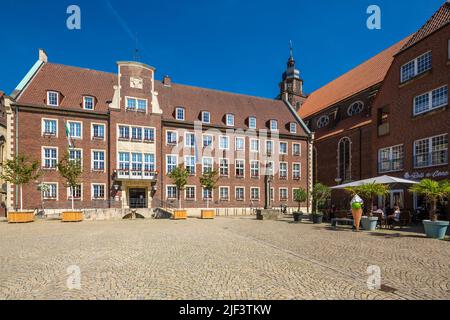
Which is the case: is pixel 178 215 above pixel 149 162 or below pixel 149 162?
below

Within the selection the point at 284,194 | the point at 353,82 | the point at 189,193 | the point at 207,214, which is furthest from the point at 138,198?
the point at 353,82

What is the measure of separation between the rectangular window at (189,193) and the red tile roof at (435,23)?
24744 millimetres

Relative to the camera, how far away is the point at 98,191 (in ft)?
96.7

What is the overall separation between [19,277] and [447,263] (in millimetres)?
10976

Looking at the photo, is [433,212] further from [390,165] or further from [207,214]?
[207,214]

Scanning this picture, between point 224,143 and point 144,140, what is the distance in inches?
383

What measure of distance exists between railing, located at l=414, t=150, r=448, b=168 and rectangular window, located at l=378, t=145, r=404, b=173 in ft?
5.47

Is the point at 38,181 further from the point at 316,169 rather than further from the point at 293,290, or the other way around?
the point at 316,169

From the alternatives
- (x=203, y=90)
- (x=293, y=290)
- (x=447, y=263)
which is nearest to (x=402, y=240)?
(x=447, y=263)

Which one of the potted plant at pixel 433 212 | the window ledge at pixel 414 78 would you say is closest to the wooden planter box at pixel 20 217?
the potted plant at pixel 433 212

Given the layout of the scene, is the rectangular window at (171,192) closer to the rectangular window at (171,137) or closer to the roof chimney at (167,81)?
the rectangular window at (171,137)

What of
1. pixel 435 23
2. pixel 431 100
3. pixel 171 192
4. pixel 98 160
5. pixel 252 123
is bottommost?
pixel 171 192

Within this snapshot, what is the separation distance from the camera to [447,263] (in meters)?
7.92

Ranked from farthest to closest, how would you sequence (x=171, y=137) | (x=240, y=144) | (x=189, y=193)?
(x=240, y=144) → (x=171, y=137) → (x=189, y=193)
